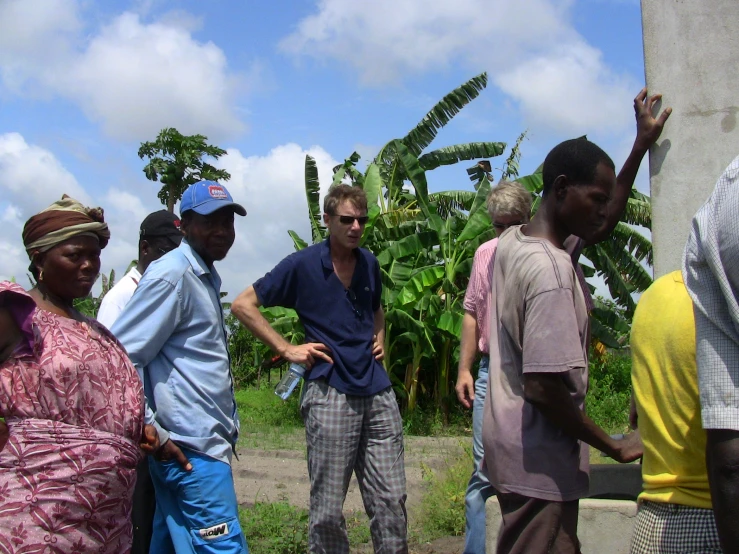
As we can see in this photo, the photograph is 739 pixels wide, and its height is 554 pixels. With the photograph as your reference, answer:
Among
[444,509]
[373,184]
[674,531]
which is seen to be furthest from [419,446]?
[674,531]

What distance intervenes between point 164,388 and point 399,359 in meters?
8.94

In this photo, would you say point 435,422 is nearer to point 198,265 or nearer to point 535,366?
point 198,265

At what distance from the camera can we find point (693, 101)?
3705mm

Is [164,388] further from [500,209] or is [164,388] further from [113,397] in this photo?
[500,209]

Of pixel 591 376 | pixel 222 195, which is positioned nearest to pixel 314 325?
pixel 222 195

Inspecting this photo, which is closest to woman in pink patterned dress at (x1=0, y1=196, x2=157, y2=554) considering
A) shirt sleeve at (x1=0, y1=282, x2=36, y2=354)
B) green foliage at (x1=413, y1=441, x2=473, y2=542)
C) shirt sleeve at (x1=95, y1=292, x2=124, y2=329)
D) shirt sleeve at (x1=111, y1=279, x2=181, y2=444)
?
shirt sleeve at (x1=0, y1=282, x2=36, y2=354)

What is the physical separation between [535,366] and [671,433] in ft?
1.48

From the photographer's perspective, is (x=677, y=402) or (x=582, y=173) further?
(x=582, y=173)

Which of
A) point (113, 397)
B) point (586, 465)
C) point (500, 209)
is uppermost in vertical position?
point (500, 209)

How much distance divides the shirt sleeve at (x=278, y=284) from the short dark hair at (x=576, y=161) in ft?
6.38

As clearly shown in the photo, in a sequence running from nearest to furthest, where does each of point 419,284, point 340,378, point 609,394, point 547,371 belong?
point 547,371, point 340,378, point 419,284, point 609,394

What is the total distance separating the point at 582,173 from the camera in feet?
8.04

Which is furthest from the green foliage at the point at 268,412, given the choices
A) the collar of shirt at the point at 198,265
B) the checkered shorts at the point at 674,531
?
the checkered shorts at the point at 674,531

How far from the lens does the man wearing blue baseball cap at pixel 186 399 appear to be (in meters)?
3.21
